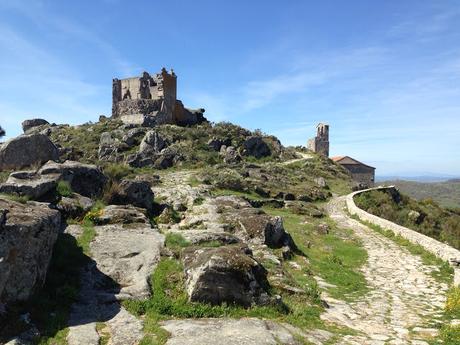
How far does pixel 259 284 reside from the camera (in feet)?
33.8

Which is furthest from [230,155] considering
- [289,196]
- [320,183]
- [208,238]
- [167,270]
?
[167,270]

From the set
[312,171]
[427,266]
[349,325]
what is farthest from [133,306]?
[312,171]

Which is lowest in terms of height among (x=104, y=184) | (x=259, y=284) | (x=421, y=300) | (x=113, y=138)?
(x=421, y=300)

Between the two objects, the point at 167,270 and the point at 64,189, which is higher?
the point at 64,189

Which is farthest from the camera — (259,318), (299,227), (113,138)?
(113,138)

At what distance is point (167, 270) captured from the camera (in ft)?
36.2

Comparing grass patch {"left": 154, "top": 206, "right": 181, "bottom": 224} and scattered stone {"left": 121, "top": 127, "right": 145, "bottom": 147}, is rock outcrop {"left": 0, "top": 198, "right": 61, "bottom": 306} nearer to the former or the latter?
grass patch {"left": 154, "top": 206, "right": 181, "bottom": 224}

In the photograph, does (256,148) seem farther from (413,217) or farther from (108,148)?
(413,217)

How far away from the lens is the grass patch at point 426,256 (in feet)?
50.4

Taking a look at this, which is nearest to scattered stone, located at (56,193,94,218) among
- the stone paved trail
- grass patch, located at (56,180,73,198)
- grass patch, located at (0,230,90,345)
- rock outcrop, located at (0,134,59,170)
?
grass patch, located at (56,180,73,198)

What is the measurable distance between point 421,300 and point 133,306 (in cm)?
832

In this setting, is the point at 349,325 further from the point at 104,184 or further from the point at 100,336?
the point at 104,184

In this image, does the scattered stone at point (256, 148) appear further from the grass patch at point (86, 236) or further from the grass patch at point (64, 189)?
the grass patch at point (86, 236)

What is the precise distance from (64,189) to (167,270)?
754cm
